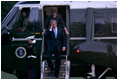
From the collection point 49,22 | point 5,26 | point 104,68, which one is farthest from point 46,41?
point 104,68

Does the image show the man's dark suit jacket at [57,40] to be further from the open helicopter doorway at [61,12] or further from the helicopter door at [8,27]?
the helicopter door at [8,27]

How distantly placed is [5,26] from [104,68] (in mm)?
3560

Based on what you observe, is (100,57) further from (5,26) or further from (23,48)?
(5,26)

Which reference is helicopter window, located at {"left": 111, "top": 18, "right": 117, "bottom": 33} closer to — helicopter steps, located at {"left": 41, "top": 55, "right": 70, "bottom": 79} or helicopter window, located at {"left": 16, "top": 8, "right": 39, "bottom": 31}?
helicopter steps, located at {"left": 41, "top": 55, "right": 70, "bottom": 79}

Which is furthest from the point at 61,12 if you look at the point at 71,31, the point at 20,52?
the point at 20,52

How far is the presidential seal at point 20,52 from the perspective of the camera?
987 cm

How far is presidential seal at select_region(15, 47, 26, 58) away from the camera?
9.87m

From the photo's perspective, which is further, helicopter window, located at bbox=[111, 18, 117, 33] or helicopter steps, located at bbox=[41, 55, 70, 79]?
helicopter window, located at bbox=[111, 18, 117, 33]

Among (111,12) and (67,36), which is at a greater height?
(111,12)

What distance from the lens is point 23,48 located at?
9.86 m

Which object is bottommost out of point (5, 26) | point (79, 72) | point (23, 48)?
point (79, 72)

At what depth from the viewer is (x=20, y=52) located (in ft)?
32.4

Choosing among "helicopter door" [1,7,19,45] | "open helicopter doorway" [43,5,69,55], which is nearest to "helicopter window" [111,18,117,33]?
"open helicopter doorway" [43,5,69,55]

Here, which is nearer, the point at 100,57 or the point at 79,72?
the point at 100,57
